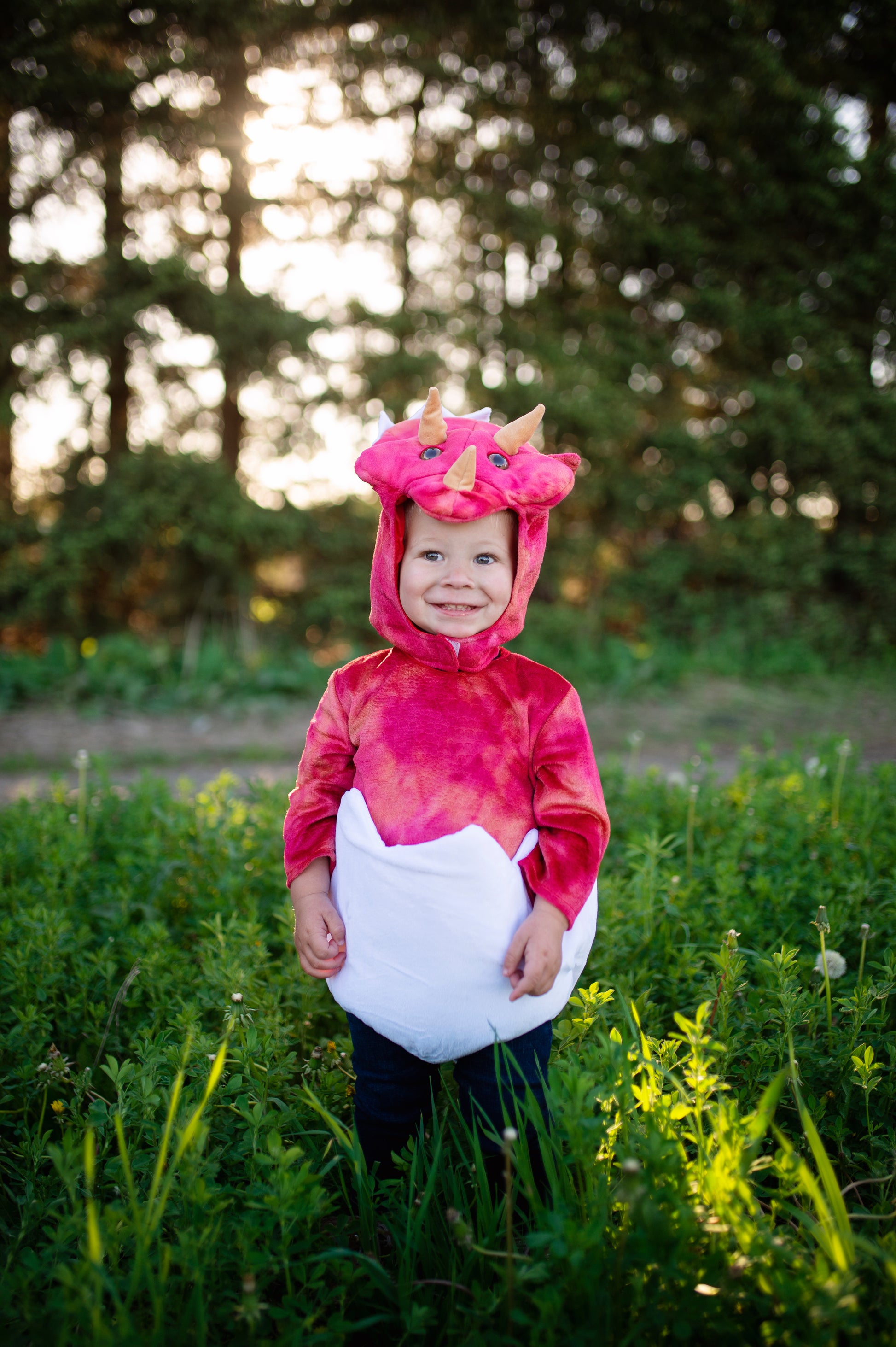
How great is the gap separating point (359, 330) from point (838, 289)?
16.9 ft

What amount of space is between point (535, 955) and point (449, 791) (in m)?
0.34

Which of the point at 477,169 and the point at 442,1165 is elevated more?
the point at 477,169

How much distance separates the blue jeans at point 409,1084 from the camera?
1657mm

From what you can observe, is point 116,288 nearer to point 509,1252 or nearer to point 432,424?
point 432,424

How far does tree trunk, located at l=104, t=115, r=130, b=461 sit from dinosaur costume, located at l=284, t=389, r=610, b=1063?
704 centimetres

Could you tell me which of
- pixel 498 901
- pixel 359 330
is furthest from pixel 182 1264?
pixel 359 330

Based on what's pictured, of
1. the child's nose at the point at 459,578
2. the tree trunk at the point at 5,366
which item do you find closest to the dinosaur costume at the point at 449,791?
the child's nose at the point at 459,578

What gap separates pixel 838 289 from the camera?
29.6 feet

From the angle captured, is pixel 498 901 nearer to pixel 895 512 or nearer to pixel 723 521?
pixel 723 521

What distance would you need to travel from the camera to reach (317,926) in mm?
1703

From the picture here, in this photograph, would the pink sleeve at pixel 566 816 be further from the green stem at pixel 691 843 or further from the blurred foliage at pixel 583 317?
the blurred foliage at pixel 583 317

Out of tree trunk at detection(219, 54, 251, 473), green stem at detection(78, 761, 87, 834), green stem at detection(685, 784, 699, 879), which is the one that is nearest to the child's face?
green stem at detection(685, 784, 699, 879)

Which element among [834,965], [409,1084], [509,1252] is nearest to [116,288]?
[409,1084]

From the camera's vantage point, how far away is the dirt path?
5.47m
